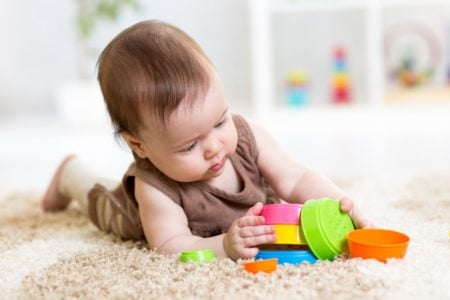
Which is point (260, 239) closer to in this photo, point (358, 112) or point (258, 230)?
point (258, 230)

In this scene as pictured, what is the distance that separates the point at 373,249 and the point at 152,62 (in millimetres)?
370

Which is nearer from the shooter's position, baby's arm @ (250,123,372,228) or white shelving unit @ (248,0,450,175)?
baby's arm @ (250,123,372,228)

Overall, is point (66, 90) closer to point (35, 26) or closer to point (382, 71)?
point (35, 26)

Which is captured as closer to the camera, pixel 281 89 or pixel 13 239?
pixel 13 239

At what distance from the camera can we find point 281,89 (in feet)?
10.5

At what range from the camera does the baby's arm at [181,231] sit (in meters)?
0.93

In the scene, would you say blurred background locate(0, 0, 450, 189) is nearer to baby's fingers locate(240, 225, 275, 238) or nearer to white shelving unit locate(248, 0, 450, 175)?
white shelving unit locate(248, 0, 450, 175)

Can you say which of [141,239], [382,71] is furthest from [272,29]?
[141,239]

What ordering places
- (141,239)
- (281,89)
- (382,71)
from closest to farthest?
(141,239), (382,71), (281,89)

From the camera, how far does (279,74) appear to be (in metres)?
3.20

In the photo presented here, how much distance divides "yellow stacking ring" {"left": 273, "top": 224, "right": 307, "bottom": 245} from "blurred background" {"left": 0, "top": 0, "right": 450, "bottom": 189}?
1006mm

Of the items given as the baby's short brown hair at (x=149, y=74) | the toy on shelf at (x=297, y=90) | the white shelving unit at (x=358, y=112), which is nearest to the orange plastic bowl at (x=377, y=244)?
the baby's short brown hair at (x=149, y=74)

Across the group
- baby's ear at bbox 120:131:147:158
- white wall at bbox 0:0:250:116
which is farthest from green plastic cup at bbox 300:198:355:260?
white wall at bbox 0:0:250:116

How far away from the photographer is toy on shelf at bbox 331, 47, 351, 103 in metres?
2.88
